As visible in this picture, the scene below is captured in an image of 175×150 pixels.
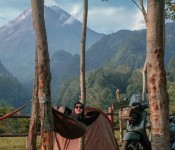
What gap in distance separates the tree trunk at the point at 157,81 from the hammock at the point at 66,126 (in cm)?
166

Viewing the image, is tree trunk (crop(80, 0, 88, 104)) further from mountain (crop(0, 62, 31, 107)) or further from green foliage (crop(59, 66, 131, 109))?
mountain (crop(0, 62, 31, 107))

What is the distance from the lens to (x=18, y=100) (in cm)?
12775

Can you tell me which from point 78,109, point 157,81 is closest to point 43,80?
Answer: point 78,109

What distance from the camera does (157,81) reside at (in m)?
5.38

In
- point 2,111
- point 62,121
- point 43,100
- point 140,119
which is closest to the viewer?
point 43,100

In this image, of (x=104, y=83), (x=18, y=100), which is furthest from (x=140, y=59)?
(x=104, y=83)

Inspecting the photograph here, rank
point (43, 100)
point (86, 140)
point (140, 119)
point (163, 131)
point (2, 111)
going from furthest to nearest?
point (2, 111), point (86, 140), point (140, 119), point (43, 100), point (163, 131)

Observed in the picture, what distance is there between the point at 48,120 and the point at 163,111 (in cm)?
173

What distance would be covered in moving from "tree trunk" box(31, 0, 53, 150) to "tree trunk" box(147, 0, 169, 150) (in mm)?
1571

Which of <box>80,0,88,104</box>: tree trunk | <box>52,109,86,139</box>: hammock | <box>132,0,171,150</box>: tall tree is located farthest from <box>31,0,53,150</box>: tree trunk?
<box>80,0,88,104</box>: tree trunk

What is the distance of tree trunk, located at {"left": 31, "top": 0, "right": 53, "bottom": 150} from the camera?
602cm

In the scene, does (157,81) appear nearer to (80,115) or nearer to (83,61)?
(80,115)

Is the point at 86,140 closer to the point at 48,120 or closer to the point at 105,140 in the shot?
the point at 105,140

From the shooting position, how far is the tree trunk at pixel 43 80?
6.02 meters
